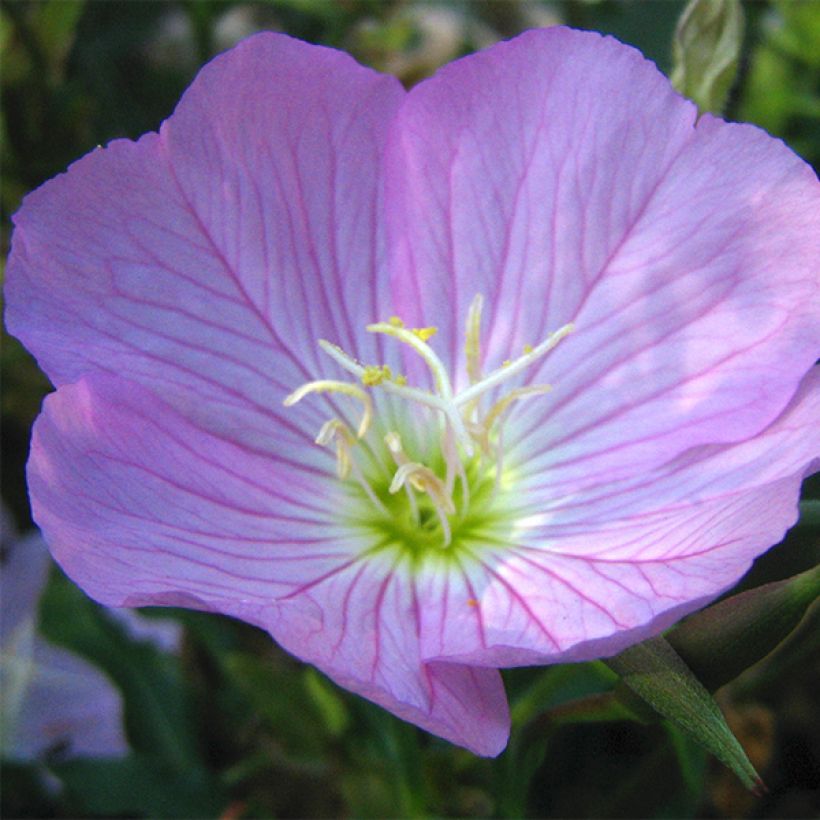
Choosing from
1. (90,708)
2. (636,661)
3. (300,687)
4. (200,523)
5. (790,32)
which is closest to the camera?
(636,661)

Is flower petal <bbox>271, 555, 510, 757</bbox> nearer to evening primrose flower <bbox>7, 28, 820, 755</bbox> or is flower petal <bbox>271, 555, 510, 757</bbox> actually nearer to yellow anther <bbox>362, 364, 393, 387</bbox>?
evening primrose flower <bbox>7, 28, 820, 755</bbox>

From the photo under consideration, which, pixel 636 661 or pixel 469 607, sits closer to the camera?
pixel 636 661

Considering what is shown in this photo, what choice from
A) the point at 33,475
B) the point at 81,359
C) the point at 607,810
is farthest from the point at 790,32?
the point at 33,475

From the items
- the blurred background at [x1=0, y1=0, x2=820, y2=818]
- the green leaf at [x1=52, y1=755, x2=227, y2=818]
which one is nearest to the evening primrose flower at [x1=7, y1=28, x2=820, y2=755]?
the blurred background at [x1=0, y1=0, x2=820, y2=818]

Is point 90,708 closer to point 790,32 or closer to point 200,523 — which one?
point 200,523

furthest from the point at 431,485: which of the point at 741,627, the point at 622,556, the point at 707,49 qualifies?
the point at 707,49
